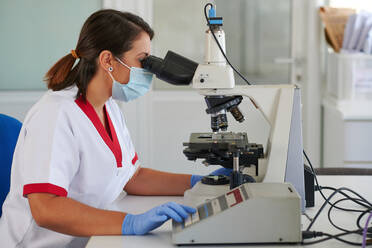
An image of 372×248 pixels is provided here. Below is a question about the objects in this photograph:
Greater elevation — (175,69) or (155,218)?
(175,69)

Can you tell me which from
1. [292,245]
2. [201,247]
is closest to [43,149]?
[201,247]

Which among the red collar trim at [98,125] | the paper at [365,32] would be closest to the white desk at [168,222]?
the red collar trim at [98,125]

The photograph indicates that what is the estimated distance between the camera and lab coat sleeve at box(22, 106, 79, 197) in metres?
1.36

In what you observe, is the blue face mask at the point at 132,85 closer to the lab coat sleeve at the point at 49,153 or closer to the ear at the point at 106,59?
the ear at the point at 106,59

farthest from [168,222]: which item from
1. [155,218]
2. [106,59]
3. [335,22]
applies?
[335,22]

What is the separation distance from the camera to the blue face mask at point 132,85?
1.59 meters

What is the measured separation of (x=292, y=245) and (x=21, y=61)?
2.50 meters

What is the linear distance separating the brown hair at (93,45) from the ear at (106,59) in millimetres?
11

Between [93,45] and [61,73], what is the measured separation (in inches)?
5.1

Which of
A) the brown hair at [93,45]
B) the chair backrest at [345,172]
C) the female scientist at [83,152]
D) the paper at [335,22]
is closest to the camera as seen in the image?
the female scientist at [83,152]

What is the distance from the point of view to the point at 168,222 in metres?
1.37

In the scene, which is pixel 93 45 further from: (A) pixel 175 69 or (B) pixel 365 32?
(B) pixel 365 32

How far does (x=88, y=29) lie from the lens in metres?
1.56

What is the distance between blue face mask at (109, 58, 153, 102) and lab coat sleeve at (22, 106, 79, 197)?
0.66ft
